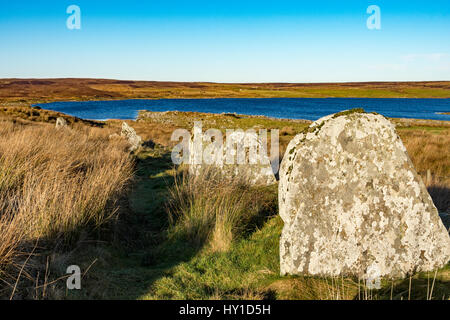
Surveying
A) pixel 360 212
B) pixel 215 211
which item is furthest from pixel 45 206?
pixel 360 212

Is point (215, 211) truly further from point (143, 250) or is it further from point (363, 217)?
point (363, 217)

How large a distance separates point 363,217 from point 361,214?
4cm

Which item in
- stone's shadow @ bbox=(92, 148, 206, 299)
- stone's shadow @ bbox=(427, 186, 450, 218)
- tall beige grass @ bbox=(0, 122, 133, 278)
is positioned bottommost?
stone's shadow @ bbox=(92, 148, 206, 299)

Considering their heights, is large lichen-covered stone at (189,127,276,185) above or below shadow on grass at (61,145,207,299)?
above

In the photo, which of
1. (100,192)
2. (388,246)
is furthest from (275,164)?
(388,246)

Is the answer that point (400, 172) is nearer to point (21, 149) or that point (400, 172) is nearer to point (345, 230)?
point (345, 230)

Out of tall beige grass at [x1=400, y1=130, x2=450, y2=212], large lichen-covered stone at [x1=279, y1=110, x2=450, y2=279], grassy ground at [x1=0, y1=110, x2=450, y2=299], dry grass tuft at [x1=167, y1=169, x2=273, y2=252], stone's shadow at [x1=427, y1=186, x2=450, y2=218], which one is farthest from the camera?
tall beige grass at [x1=400, y1=130, x2=450, y2=212]

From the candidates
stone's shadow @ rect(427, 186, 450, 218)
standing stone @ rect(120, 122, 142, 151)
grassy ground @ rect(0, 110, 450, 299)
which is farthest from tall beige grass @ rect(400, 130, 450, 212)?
standing stone @ rect(120, 122, 142, 151)

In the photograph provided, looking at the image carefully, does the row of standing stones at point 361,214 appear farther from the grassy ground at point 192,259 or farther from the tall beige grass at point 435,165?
the tall beige grass at point 435,165

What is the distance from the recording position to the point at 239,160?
7.98 m

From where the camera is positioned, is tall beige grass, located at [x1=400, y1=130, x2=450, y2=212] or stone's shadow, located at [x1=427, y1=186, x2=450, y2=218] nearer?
stone's shadow, located at [x1=427, y1=186, x2=450, y2=218]

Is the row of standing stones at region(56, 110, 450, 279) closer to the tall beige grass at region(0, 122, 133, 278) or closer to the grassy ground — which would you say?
the grassy ground

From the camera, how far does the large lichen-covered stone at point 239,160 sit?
7.76 meters

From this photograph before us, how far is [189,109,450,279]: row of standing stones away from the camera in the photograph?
12.6 feet
